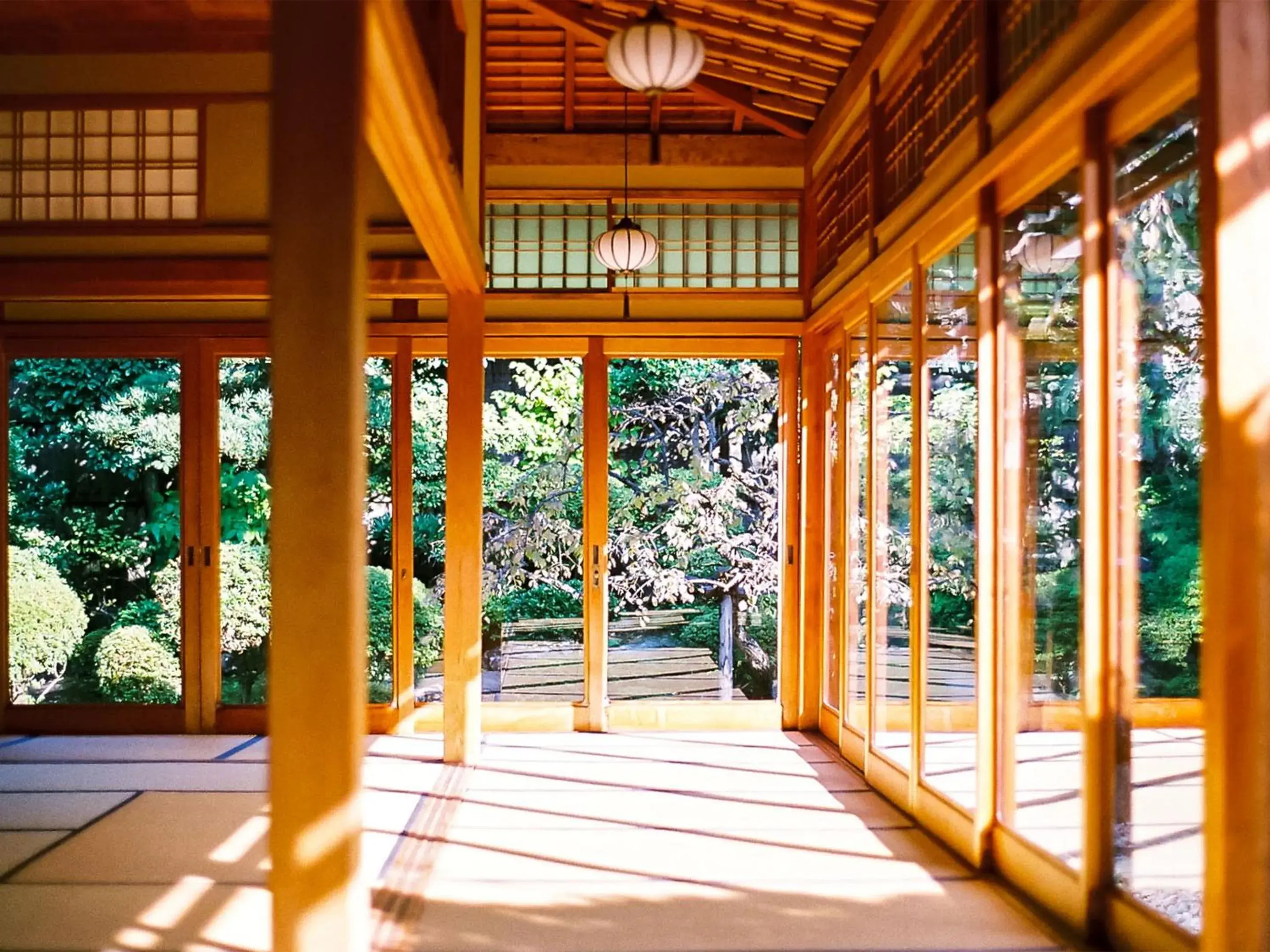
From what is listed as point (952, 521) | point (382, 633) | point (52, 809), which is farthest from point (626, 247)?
point (52, 809)

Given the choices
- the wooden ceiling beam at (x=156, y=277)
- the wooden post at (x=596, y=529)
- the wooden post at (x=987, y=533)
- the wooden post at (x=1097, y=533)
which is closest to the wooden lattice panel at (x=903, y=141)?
the wooden post at (x=987, y=533)

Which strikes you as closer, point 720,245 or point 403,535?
point 403,535

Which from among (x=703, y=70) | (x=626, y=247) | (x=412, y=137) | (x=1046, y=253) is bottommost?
(x=1046, y=253)

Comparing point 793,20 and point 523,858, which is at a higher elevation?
point 793,20

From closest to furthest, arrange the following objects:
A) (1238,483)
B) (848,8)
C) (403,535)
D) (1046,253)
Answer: (1238,483), (1046,253), (848,8), (403,535)

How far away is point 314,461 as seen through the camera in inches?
80.2

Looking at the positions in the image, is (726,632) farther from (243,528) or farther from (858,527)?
(243,528)

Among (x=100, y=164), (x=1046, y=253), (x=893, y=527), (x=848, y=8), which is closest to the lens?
(x=1046, y=253)

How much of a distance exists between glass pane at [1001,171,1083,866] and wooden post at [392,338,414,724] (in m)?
3.55

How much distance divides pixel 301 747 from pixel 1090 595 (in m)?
2.09

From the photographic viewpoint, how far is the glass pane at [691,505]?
6.80 meters

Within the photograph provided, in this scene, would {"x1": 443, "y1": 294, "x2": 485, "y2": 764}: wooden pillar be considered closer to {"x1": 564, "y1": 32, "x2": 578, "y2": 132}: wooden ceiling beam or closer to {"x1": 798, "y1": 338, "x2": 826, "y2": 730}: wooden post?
{"x1": 564, "y1": 32, "x2": 578, "y2": 132}: wooden ceiling beam

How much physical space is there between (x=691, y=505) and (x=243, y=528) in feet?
9.58

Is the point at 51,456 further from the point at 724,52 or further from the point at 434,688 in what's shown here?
the point at 724,52
